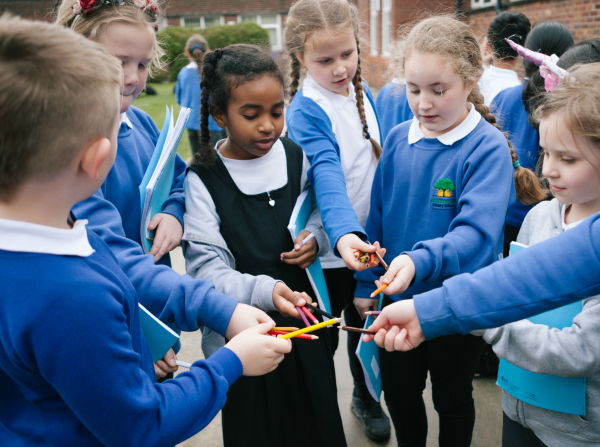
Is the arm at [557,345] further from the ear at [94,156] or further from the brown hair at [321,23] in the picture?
the ear at [94,156]

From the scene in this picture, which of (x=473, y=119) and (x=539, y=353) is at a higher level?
(x=473, y=119)

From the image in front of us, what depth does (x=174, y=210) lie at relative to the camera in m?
1.95

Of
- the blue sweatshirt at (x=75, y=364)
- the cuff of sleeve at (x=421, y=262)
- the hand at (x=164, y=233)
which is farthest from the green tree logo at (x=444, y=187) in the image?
the blue sweatshirt at (x=75, y=364)

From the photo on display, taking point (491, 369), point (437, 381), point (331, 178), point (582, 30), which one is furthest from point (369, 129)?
point (582, 30)

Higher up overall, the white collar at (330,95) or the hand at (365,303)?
the white collar at (330,95)

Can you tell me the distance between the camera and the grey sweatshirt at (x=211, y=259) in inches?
66.6

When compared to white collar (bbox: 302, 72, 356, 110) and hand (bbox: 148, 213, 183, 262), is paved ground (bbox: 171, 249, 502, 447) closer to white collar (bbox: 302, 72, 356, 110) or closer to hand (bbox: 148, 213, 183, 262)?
hand (bbox: 148, 213, 183, 262)

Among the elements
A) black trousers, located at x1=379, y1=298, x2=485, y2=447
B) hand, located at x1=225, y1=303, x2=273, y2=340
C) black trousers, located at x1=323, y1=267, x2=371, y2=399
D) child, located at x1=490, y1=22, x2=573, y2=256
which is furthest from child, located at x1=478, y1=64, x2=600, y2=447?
child, located at x1=490, y1=22, x2=573, y2=256

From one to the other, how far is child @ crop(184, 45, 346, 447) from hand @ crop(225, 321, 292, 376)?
408 millimetres

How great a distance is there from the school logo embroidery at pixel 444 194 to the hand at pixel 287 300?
0.69 meters

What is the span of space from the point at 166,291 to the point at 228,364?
1.39ft

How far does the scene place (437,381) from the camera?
199 centimetres

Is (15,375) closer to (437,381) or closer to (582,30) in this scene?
(437,381)

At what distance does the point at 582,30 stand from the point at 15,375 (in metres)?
8.93
